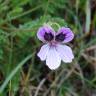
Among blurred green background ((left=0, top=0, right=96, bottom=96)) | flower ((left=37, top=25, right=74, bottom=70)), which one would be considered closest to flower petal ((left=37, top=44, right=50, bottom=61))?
flower ((left=37, top=25, right=74, bottom=70))

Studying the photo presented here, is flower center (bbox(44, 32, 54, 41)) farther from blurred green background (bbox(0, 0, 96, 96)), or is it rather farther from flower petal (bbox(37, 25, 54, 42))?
blurred green background (bbox(0, 0, 96, 96))

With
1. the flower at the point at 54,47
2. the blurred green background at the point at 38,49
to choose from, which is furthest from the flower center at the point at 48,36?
the blurred green background at the point at 38,49

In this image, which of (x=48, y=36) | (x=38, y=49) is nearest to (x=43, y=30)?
(x=48, y=36)

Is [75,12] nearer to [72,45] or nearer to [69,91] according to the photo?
[72,45]

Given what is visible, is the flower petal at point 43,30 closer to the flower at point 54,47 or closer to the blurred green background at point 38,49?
the flower at point 54,47

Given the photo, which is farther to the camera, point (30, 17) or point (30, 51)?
point (30, 17)

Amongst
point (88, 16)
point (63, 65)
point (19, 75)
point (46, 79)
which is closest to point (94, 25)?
point (88, 16)

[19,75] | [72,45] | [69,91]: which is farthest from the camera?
[72,45]
